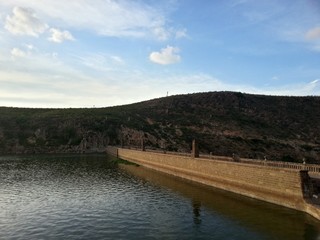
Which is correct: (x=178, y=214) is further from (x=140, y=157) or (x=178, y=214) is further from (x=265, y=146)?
(x=265, y=146)

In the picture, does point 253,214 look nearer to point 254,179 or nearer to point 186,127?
point 254,179

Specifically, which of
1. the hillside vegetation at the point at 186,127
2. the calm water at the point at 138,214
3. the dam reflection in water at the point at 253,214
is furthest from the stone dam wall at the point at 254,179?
the hillside vegetation at the point at 186,127

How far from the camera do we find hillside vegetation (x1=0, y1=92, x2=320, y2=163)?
4400 inches

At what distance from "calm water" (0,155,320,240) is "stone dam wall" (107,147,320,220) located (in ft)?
3.55

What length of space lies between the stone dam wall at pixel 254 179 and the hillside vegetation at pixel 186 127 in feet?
187

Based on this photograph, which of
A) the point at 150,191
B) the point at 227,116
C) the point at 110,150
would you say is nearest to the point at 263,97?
the point at 227,116

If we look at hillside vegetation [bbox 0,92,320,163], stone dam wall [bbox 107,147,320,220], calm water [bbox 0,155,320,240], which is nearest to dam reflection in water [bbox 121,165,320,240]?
calm water [bbox 0,155,320,240]

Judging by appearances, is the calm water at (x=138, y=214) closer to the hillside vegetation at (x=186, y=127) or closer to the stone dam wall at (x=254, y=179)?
the stone dam wall at (x=254, y=179)

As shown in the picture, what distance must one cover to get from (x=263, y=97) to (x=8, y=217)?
15759 centimetres

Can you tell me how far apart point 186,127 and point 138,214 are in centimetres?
10192

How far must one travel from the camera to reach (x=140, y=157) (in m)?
71.3

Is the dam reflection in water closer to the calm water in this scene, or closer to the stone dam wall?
the calm water

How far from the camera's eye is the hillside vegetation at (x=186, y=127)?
112 m

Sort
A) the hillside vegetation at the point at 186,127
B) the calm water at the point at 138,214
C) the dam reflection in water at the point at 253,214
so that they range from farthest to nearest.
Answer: the hillside vegetation at the point at 186,127 → the dam reflection in water at the point at 253,214 → the calm water at the point at 138,214
